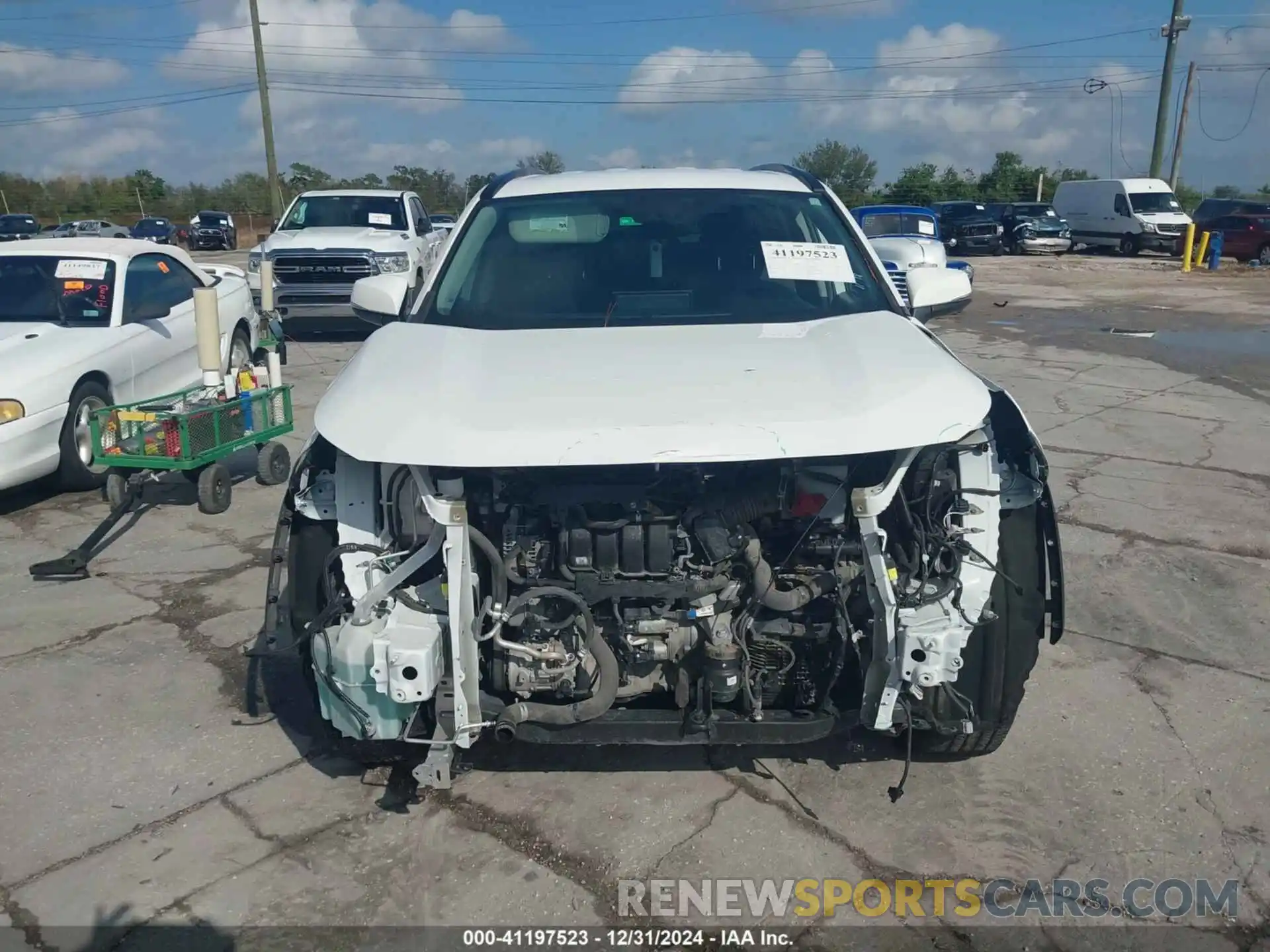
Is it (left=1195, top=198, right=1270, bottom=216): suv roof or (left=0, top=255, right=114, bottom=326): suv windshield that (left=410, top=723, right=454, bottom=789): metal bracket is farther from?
(left=1195, top=198, right=1270, bottom=216): suv roof

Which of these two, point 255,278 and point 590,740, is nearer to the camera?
point 590,740

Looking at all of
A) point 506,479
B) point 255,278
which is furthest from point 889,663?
point 255,278

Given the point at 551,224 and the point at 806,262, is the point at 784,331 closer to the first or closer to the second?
the point at 806,262

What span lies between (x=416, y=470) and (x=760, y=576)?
3.37 feet

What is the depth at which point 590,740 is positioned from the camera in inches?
118

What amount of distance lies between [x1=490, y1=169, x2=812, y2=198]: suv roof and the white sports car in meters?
3.59

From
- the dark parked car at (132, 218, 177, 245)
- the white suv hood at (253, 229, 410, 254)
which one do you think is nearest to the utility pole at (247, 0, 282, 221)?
the dark parked car at (132, 218, 177, 245)

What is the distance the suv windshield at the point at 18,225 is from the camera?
38625 mm

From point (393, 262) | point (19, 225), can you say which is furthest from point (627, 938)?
point (19, 225)

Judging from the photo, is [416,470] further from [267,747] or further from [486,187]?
[486,187]

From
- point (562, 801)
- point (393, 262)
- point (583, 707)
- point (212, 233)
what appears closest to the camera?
point (583, 707)

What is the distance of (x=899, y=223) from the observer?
20.4 meters

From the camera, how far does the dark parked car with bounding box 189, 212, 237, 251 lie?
135 feet

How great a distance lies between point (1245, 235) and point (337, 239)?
24812 millimetres
